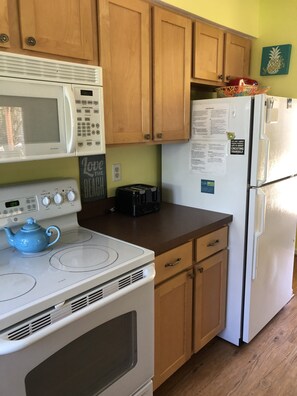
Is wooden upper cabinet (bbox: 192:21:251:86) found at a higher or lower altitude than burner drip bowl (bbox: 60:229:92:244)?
higher

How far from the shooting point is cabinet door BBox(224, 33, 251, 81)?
2.41 m

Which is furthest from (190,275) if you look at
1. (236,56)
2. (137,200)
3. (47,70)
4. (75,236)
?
(236,56)

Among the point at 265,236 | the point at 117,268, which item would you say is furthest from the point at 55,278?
the point at 265,236

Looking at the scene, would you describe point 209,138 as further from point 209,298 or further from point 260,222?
point 209,298

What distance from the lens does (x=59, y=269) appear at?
129 cm

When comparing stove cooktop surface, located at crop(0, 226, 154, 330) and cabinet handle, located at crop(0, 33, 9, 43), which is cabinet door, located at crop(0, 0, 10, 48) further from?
stove cooktop surface, located at crop(0, 226, 154, 330)

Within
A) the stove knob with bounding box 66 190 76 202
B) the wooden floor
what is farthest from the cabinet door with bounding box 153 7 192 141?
the wooden floor

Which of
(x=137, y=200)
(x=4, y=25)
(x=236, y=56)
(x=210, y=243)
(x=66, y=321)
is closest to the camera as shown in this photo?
(x=66, y=321)

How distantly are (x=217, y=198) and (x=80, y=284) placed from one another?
1226mm

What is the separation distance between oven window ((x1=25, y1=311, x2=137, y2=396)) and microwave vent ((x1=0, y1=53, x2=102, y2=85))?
1006 mm

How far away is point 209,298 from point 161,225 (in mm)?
575

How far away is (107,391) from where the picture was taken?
1.35m

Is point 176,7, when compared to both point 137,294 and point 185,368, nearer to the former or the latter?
point 137,294

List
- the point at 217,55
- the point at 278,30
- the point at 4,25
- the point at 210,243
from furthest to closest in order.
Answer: the point at 278,30
the point at 217,55
the point at 210,243
the point at 4,25
